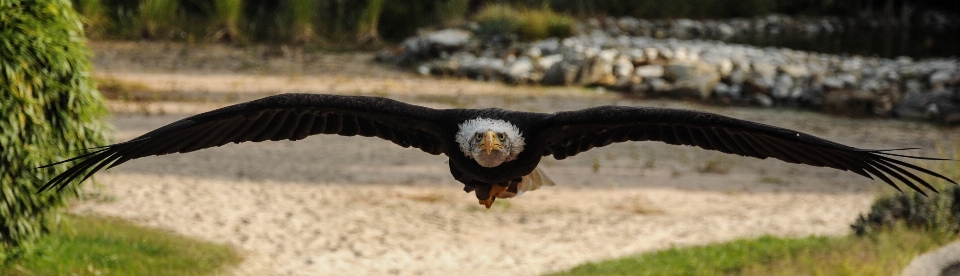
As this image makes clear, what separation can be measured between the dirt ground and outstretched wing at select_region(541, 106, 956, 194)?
2468 mm

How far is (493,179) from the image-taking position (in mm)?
3873

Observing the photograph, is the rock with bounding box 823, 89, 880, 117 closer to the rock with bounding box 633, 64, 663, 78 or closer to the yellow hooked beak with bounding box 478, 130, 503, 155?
the rock with bounding box 633, 64, 663, 78

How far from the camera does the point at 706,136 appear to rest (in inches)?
165

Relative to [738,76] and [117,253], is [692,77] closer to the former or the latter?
[738,76]

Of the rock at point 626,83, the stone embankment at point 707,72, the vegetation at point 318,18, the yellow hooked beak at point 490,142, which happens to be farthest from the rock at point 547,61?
the yellow hooked beak at point 490,142

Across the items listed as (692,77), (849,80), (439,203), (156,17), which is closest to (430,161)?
(439,203)

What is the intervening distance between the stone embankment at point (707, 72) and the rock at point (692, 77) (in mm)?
13

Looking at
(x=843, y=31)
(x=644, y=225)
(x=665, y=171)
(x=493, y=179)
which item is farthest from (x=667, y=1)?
(x=493, y=179)

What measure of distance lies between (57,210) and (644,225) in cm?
405

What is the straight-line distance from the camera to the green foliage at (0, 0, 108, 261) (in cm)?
482

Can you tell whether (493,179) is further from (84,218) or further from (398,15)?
(398,15)

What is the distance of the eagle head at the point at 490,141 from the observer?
3.60m

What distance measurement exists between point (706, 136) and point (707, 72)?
10612mm

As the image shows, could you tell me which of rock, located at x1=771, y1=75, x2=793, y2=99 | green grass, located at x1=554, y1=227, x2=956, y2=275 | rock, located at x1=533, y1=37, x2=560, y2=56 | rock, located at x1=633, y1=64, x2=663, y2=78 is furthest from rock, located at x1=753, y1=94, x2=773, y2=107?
green grass, located at x1=554, y1=227, x2=956, y2=275
